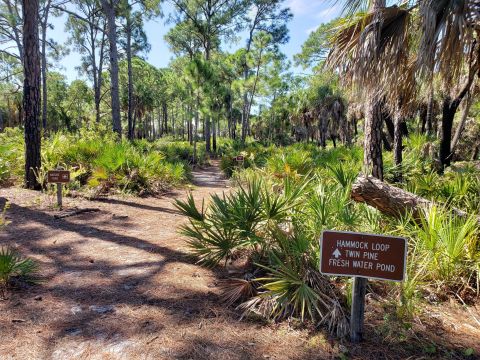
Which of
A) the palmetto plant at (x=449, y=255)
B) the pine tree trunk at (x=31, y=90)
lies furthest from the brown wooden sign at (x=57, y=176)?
the palmetto plant at (x=449, y=255)

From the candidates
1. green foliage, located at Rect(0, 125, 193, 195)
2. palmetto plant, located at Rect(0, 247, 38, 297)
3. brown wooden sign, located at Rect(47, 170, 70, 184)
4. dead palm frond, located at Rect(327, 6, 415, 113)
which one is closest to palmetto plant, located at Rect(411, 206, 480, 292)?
dead palm frond, located at Rect(327, 6, 415, 113)

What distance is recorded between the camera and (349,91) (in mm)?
5742

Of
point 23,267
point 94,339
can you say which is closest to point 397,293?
point 94,339

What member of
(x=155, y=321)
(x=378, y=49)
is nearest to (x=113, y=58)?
(x=378, y=49)

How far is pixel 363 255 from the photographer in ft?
7.85

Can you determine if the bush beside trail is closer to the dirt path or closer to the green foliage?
the green foliage

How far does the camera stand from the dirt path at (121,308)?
8.36 ft

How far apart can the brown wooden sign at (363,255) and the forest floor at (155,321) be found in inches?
29.7

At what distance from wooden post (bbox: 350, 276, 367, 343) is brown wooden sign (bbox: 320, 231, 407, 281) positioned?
16cm

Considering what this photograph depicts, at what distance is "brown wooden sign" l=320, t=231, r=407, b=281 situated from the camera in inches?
92.7

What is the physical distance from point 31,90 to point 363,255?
8491 mm

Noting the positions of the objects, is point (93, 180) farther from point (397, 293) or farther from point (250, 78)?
point (250, 78)

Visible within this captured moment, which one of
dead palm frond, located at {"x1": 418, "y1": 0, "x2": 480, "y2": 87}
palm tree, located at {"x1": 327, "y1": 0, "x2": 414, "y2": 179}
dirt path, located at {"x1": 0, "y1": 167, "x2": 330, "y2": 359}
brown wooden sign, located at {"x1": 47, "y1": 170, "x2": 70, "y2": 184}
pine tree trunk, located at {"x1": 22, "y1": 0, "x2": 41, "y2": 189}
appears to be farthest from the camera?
pine tree trunk, located at {"x1": 22, "y1": 0, "x2": 41, "y2": 189}

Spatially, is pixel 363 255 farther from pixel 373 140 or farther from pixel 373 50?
pixel 373 140
